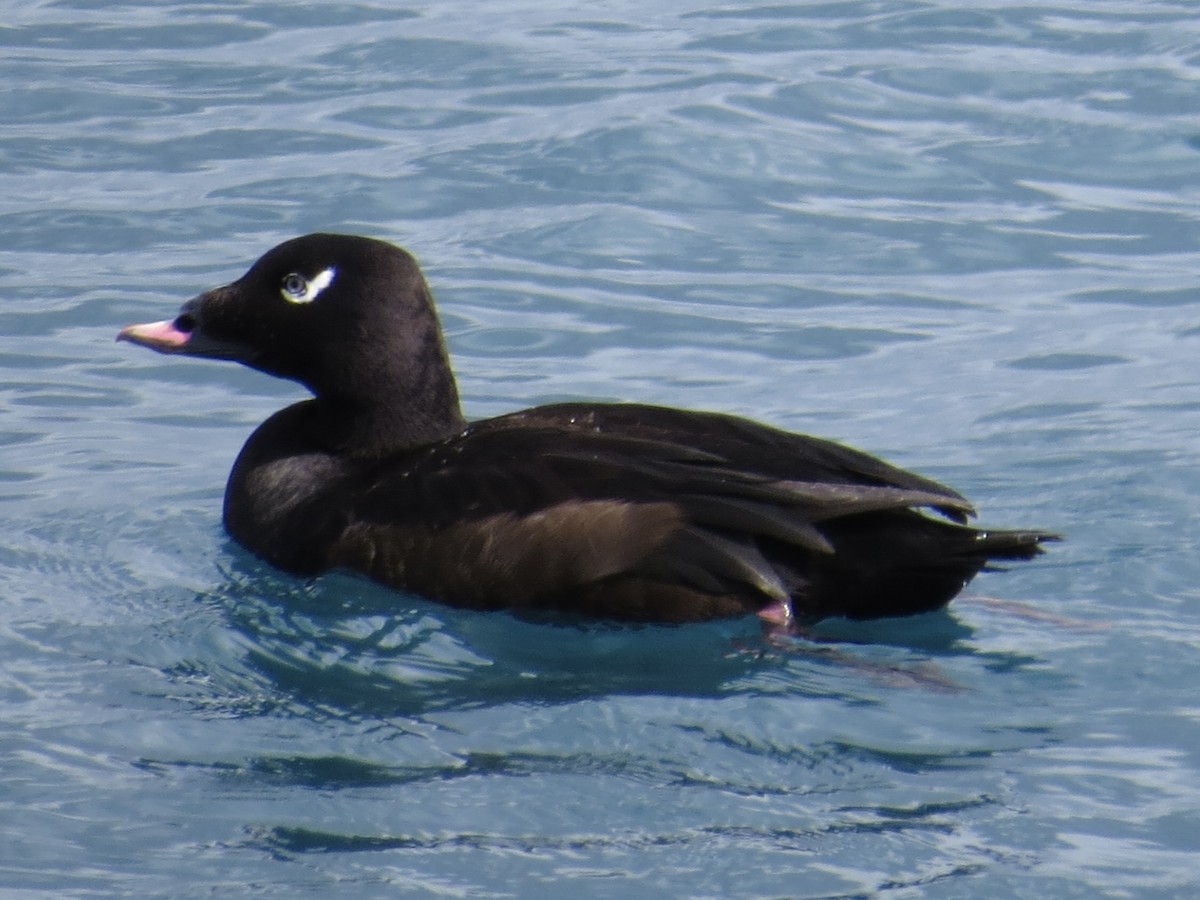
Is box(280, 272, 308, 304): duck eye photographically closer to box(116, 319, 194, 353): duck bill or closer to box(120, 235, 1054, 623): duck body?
box(120, 235, 1054, 623): duck body

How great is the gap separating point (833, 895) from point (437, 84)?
6.76 m

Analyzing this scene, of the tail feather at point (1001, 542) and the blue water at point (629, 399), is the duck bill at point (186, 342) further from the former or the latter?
the tail feather at point (1001, 542)

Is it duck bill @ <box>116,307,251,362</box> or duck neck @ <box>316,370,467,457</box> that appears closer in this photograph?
duck neck @ <box>316,370,467,457</box>

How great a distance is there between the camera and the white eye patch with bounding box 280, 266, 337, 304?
19.2 feet

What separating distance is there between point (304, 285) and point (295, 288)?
0.03 m

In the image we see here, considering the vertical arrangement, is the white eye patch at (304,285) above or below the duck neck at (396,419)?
above

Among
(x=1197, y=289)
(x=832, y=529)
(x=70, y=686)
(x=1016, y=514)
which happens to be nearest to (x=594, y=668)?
(x=832, y=529)

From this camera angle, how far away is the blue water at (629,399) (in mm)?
4121

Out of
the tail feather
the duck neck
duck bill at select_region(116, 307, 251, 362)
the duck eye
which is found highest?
the duck eye

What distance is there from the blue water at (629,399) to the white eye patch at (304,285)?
0.69 meters

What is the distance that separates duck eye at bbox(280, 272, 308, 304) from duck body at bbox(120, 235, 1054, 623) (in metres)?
0.04

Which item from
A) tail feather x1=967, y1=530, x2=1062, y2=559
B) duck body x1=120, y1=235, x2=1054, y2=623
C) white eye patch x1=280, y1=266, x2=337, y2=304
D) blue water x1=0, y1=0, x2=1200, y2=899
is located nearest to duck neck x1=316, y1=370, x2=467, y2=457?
duck body x1=120, y1=235, x2=1054, y2=623

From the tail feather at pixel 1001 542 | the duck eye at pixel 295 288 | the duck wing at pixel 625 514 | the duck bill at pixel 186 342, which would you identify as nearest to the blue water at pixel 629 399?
the duck wing at pixel 625 514

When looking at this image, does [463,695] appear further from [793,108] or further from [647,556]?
[793,108]
